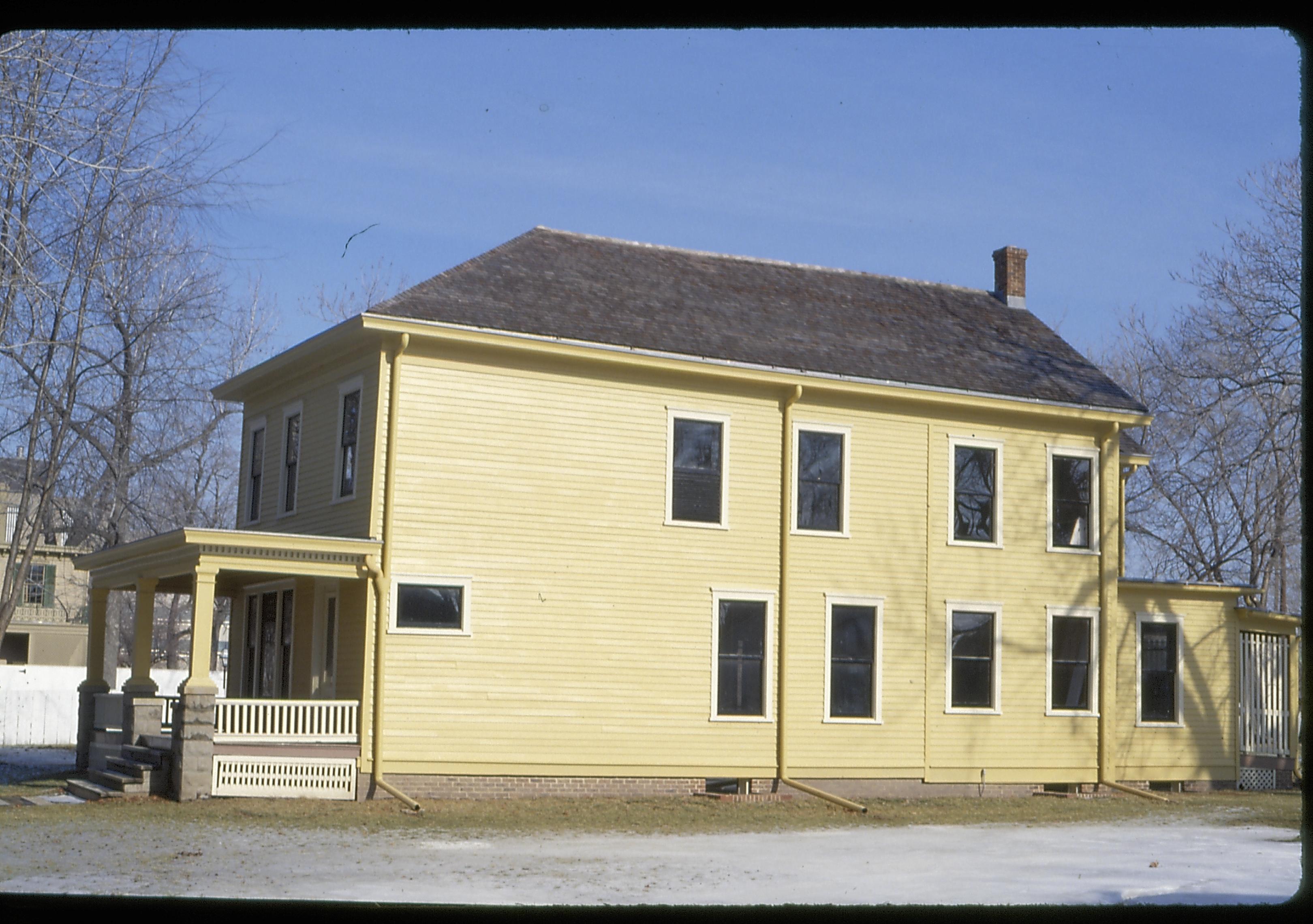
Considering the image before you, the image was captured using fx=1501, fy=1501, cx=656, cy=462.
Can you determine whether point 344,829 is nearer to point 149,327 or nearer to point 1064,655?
point 1064,655

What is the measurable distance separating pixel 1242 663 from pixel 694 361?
11120mm

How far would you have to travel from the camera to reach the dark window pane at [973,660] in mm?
23344

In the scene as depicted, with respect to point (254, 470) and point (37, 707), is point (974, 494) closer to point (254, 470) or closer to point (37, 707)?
point (254, 470)

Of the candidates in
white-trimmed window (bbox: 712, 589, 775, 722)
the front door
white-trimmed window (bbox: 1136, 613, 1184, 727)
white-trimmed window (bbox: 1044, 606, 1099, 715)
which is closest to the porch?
the front door

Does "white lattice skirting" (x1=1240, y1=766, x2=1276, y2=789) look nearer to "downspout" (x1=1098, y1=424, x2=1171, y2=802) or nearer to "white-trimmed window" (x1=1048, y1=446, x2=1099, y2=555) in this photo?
"downspout" (x1=1098, y1=424, x2=1171, y2=802)

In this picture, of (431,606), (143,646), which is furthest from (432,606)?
(143,646)

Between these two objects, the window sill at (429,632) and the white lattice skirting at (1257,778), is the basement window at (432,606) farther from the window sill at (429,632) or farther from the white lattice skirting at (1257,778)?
the white lattice skirting at (1257,778)

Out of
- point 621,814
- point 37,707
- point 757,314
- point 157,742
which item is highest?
point 757,314

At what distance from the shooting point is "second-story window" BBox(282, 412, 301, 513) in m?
23.3

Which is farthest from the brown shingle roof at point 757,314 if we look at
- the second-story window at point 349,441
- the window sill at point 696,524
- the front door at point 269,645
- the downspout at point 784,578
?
the front door at point 269,645

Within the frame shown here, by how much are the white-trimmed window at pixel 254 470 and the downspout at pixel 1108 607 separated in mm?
13716

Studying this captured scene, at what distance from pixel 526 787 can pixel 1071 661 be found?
9261 millimetres

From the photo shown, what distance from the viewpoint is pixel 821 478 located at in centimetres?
2269

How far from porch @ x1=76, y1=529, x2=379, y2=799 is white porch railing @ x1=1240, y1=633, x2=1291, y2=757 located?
14.9 meters
